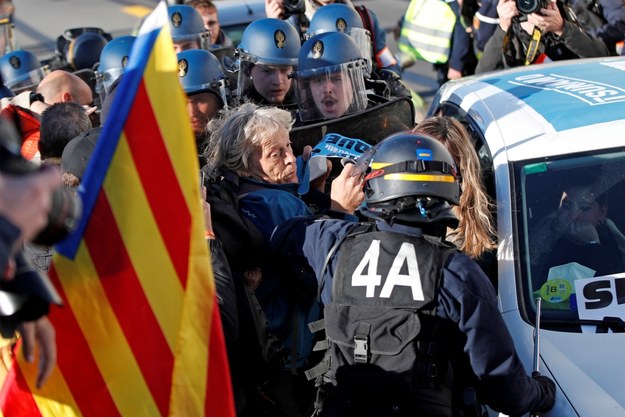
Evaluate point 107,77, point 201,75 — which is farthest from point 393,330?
point 107,77

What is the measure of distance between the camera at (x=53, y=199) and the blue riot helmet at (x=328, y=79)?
357 cm

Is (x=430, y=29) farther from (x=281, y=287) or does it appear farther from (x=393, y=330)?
(x=393, y=330)

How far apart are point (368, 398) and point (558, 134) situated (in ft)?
4.95

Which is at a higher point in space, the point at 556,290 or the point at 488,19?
the point at 488,19

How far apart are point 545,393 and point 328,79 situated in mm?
2891

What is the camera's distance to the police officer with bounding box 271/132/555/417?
10.8 ft

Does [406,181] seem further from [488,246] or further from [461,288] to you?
[488,246]

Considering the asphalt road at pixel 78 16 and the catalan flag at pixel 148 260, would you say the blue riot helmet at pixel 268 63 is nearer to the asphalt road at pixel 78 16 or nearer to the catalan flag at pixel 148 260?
the catalan flag at pixel 148 260

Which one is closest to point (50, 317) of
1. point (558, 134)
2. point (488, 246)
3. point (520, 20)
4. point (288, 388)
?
point (288, 388)

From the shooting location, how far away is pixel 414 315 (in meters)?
3.31

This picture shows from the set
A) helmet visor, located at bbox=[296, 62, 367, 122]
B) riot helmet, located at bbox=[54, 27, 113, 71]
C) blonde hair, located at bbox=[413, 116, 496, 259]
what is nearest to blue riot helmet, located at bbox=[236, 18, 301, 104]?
helmet visor, located at bbox=[296, 62, 367, 122]

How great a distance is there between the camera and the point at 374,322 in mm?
3359

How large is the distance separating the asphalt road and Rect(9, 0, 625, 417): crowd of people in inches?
426

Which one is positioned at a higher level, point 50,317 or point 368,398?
point 50,317
